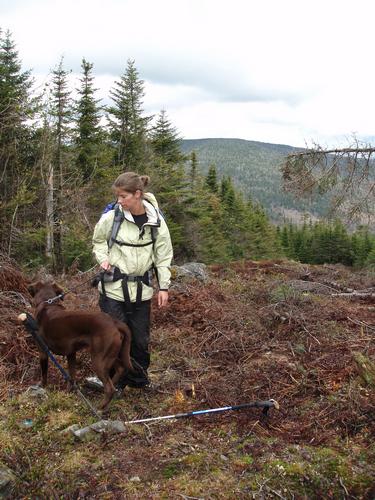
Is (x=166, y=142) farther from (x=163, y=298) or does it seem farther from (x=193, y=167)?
(x=163, y=298)

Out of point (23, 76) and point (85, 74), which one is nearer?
point (23, 76)

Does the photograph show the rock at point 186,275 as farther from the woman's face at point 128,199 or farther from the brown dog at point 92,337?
the woman's face at point 128,199

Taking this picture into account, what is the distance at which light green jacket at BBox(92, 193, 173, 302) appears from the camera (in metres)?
4.49

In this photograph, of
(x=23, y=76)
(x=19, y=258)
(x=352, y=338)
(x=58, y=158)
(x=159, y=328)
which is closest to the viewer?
(x=352, y=338)

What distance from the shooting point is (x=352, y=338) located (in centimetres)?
622

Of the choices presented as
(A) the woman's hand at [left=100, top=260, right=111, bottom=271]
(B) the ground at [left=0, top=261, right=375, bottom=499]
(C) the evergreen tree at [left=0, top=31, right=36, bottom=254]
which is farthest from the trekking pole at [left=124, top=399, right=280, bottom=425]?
(C) the evergreen tree at [left=0, top=31, right=36, bottom=254]

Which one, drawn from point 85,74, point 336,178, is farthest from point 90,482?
point 85,74

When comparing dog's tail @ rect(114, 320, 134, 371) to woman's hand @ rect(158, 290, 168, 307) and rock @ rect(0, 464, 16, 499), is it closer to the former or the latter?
woman's hand @ rect(158, 290, 168, 307)

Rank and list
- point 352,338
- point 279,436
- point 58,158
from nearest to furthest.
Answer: point 279,436 → point 352,338 → point 58,158

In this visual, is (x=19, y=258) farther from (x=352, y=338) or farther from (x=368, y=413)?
(x=368, y=413)

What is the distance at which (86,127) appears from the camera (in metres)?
25.2

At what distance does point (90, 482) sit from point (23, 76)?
20086mm

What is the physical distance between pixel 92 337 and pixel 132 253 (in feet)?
3.06

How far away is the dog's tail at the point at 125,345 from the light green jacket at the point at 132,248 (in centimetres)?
36
